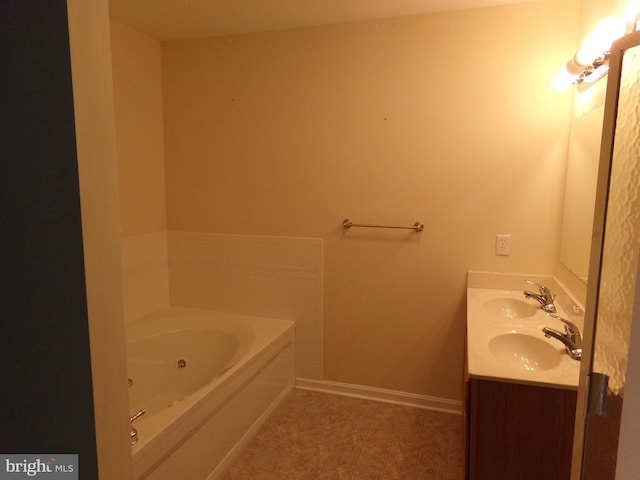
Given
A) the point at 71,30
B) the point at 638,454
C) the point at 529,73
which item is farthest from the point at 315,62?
the point at 638,454

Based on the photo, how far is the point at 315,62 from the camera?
8.42ft

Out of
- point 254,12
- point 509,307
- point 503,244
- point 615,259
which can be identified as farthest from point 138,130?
point 615,259

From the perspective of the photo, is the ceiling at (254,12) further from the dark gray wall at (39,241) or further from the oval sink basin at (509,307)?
the dark gray wall at (39,241)

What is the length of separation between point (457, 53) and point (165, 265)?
2.35 metres

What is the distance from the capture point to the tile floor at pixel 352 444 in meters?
2.05

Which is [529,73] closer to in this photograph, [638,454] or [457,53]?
[457,53]

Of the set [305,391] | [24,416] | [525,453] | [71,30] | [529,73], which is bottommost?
[305,391]

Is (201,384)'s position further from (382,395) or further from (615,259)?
(615,259)

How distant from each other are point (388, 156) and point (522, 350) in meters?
1.30

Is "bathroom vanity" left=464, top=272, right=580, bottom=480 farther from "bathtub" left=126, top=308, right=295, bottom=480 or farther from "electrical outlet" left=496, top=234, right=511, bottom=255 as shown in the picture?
"bathtub" left=126, top=308, right=295, bottom=480

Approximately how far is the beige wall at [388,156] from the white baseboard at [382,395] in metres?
0.05

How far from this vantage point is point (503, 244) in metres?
2.36

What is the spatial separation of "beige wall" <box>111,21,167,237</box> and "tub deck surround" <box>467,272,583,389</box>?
2118mm
